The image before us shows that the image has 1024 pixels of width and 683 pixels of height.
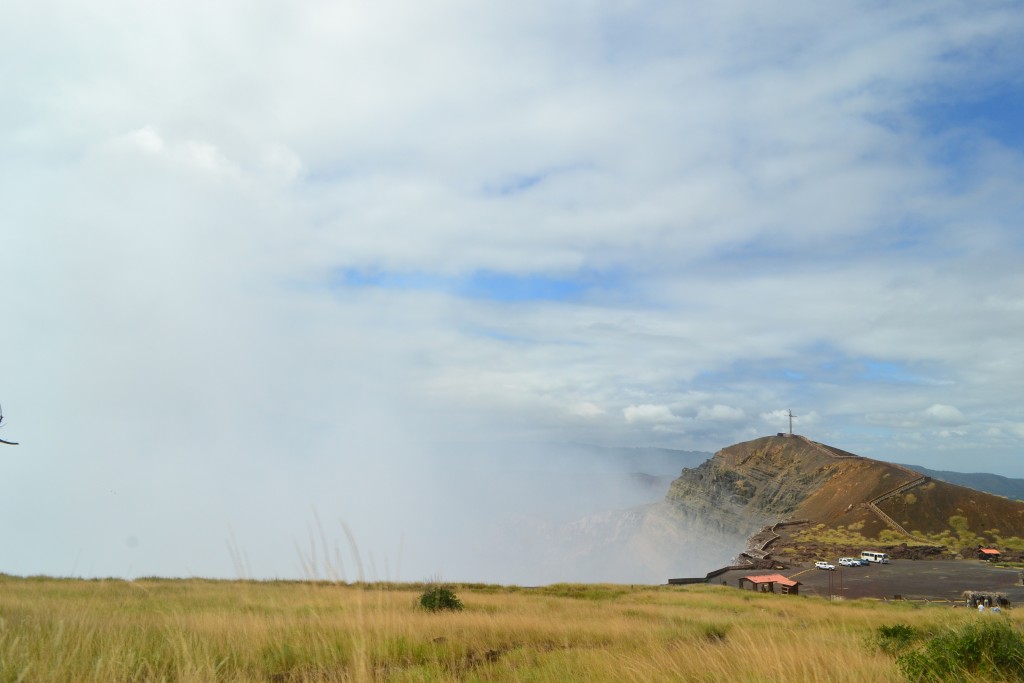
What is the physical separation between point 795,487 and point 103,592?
147027mm

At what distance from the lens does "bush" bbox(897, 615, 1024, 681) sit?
5.85 m

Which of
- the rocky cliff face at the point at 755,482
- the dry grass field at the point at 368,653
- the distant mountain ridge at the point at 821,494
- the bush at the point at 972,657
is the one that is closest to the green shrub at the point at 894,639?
the dry grass field at the point at 368,653

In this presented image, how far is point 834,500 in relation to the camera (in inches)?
4643

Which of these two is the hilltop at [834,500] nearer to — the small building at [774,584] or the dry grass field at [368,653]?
the small building at [774,584]

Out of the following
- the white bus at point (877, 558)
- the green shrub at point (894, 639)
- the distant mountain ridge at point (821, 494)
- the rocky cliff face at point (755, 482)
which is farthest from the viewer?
the rocky cliff face at point (755, 482)

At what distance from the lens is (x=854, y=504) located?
10938 centimetres

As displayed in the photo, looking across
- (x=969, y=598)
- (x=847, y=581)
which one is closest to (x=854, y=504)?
(x=847, y=581)

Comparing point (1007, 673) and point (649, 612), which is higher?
point (1007, 673)

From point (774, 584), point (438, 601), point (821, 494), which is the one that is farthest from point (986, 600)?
point (821, 494)

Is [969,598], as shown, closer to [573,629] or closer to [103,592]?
[573,629]

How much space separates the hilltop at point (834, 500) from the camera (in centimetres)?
9119

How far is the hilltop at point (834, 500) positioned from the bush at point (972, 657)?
89022mm

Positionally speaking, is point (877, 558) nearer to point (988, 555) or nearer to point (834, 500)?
point (988, 555)

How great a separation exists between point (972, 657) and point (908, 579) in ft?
190
